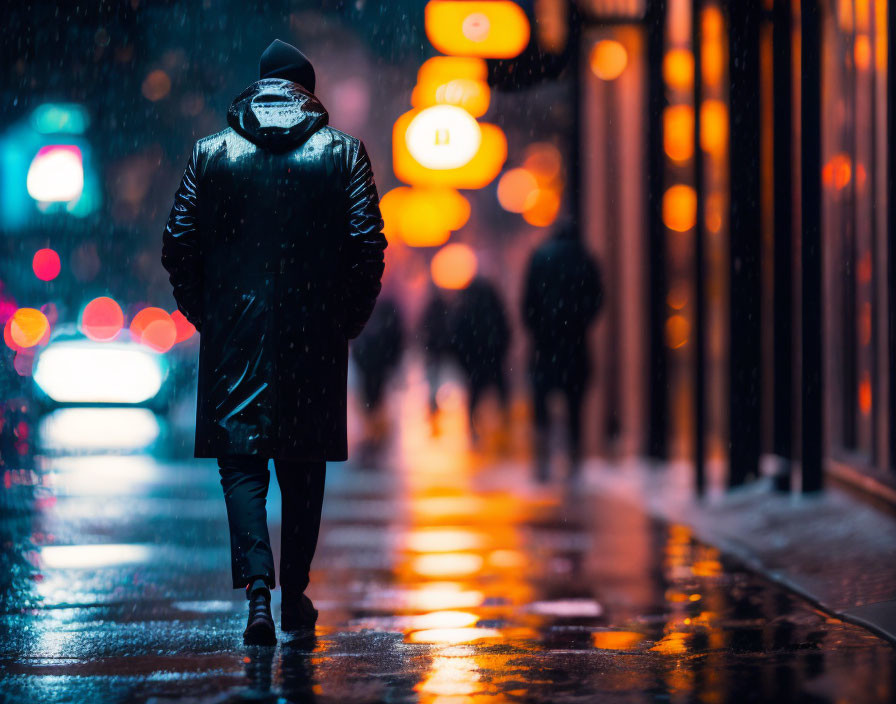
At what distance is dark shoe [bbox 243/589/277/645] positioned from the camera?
536 centimetres

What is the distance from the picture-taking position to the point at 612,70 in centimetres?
1462

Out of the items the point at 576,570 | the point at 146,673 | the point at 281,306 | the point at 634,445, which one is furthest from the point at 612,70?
the point at 146,673

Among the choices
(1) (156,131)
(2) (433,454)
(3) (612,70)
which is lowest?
(2) (433,454)

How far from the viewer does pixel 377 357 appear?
1595 cm

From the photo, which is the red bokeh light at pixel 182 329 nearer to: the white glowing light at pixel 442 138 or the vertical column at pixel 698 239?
the white glowing light at pixel 442 138

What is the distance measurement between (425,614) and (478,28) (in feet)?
27.0

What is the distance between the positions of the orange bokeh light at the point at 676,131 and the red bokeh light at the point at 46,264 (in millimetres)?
22073

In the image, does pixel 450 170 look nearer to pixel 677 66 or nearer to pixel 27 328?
pixel 677 66

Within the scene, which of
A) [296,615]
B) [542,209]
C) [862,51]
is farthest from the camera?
[542,209]

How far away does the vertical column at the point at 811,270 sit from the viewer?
366 inches

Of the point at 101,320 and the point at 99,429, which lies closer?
the point at 99,429

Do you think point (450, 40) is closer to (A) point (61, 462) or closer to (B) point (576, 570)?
(A) point (61, 462)

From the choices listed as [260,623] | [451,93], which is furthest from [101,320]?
[260,623]

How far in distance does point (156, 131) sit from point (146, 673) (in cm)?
3174
